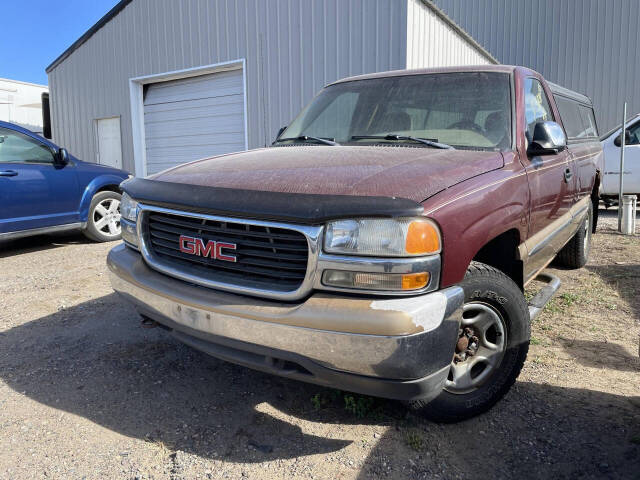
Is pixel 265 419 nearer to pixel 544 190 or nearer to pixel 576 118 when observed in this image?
pixel 544 190

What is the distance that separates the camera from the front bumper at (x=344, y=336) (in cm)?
175

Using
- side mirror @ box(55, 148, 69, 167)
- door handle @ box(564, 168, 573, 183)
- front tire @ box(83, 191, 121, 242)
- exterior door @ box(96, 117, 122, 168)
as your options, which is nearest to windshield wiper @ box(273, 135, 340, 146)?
door handle @ box(564, 168, 573, 183)

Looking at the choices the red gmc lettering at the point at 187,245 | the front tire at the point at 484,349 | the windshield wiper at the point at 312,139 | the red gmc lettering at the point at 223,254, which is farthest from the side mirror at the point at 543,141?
the red gmc lettering at the point at 187,245

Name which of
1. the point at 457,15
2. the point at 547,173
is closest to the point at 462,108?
the point at 547,173

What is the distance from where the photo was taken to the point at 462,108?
2994 mm

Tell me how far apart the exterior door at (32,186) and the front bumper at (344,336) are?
4.60 metres

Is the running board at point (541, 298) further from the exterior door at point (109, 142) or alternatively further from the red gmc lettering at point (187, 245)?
the exterior door at point (109, 142)

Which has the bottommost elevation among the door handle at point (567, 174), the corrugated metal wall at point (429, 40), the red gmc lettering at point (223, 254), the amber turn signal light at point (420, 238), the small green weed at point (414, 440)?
the small green weed at point (414, 440)

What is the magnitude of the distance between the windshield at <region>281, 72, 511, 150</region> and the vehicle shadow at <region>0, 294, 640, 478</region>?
57.1 inches

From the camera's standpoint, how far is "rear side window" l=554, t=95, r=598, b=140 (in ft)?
13.8

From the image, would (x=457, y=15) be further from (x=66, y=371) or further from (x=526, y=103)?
(x=66, y=371)

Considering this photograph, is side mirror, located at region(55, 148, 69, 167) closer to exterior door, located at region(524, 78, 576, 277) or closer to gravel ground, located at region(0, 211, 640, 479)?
gravel ground, located at region(0, 211, 640, 479)

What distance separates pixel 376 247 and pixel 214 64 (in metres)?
9.64

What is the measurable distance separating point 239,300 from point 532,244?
1.76 m
